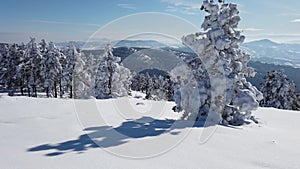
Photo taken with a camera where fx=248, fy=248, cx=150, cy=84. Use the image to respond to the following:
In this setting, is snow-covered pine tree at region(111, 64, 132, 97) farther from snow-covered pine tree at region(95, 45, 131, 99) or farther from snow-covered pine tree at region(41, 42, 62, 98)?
snow-covered pine tree at region(41, 42, 62, 98)

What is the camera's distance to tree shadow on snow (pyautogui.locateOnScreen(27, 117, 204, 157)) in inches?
280

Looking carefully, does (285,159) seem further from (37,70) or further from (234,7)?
(37,70)

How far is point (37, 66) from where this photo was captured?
4838cm

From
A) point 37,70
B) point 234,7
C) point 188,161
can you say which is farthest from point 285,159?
point 37,70

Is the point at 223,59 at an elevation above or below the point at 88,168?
above

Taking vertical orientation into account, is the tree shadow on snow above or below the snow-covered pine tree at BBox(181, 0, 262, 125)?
below

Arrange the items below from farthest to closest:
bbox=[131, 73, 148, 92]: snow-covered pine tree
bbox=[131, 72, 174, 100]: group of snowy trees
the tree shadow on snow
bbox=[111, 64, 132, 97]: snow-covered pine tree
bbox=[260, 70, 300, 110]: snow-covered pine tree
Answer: bbox=[131, 73, 148, 92]: snow-covered pine tree → bbox=[131, 72, 174, 100]: group of snowy trees → bbox=[260, 70, 300, 110]: snow-covered pine tree → bbox=[111, 64, 132, 97]: snow-covered pine tree → the tree shadow on snow

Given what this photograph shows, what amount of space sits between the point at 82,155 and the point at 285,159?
5835 millimetres

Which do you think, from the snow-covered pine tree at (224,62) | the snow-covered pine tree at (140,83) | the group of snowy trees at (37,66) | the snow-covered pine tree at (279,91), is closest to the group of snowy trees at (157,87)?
the snow-covered pine tree at (140,83)

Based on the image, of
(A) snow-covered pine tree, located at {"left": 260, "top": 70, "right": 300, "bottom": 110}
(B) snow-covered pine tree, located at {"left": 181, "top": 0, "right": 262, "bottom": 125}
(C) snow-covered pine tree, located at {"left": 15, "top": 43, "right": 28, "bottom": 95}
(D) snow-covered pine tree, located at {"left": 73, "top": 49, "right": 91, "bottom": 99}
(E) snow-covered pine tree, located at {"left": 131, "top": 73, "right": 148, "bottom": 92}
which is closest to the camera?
(B) snow-covered pine tree, located at {"left": 181, "top": 0, "right": 262, "bottom": 125}

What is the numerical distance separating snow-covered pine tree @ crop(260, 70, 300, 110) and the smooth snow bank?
29232 millimetres

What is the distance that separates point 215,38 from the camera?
45.7ft

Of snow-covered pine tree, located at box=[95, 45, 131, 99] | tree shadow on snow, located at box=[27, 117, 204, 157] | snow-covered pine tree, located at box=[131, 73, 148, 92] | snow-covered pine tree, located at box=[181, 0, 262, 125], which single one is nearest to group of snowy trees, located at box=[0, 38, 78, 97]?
snow-covered pine tree, located at box=[95, 45, 131, 99]

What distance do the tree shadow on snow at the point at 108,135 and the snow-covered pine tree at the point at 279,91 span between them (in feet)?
106
